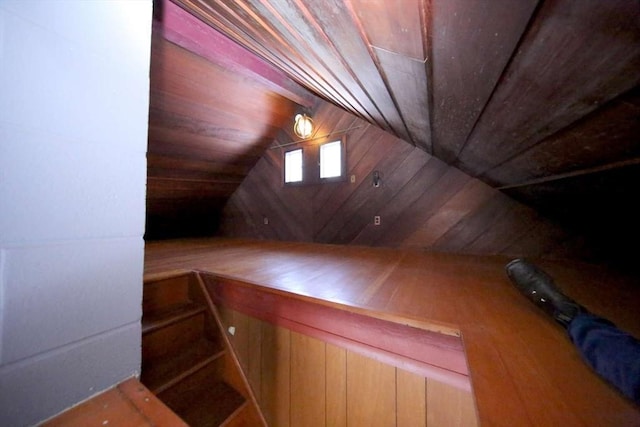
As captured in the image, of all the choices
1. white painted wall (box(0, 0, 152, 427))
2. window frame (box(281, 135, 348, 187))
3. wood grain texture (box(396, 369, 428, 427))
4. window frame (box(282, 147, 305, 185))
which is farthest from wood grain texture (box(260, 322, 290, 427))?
window frame (box(282, 147, 305, 185))

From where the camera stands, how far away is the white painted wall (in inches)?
18.5

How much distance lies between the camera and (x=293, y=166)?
3195mm

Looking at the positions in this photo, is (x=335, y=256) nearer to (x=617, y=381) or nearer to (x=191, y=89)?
(x=617, y=381)

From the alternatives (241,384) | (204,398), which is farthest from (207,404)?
(241,384)

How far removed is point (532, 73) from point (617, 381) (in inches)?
29.8

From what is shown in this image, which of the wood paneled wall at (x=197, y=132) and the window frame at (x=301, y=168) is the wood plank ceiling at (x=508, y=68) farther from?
the window frame at (x=301, y=168)

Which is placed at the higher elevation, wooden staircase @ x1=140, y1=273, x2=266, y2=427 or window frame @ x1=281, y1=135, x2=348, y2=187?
window frame @ x1=281, y1=135, x2=348, y2=187

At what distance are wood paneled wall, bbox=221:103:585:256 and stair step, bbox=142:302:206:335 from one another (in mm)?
1814

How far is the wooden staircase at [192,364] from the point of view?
1.06 metres

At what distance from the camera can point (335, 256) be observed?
2.15m

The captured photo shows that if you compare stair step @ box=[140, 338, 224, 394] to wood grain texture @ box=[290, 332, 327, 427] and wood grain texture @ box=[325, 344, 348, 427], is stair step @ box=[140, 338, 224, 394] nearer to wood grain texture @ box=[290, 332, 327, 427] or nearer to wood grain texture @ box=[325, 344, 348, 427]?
wood grain texture @ box=[290, 332, 327, 427]

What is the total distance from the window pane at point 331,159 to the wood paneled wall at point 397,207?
13cm

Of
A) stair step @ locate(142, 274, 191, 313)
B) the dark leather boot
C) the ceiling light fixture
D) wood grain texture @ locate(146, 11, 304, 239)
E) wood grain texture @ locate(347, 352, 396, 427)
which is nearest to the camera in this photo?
the dark leather boot

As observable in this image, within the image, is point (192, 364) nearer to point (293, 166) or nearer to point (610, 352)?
point (610, 352)
